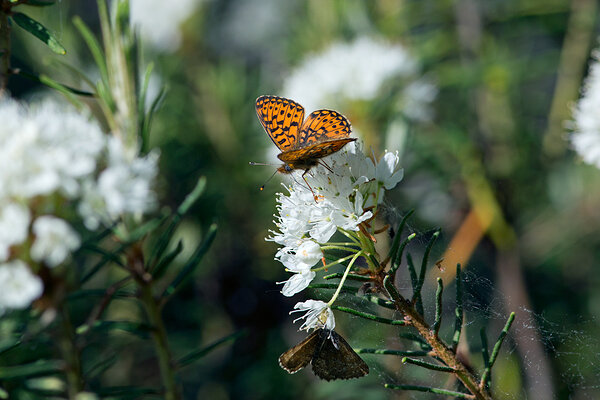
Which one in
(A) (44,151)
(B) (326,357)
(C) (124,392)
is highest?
(A) (44,151)

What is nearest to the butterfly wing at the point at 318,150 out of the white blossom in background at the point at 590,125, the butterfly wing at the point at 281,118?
the butterfly wing at the point at 281,118

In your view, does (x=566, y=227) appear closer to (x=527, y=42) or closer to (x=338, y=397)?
(x=338, y=397)

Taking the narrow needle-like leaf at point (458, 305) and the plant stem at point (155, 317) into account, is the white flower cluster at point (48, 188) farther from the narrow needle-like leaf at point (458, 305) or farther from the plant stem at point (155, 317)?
the narrow needle-like leaf at point (458, 305)

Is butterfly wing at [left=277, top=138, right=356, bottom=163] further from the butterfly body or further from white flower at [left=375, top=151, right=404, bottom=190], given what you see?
the butterfly body

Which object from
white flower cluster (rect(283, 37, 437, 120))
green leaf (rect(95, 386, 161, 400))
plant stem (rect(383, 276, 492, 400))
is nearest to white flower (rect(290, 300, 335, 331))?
plant stem (rect(383, 276, 492, 400))

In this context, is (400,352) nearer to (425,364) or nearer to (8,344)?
(425,364)

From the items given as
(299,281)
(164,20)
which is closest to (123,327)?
(299,281)
